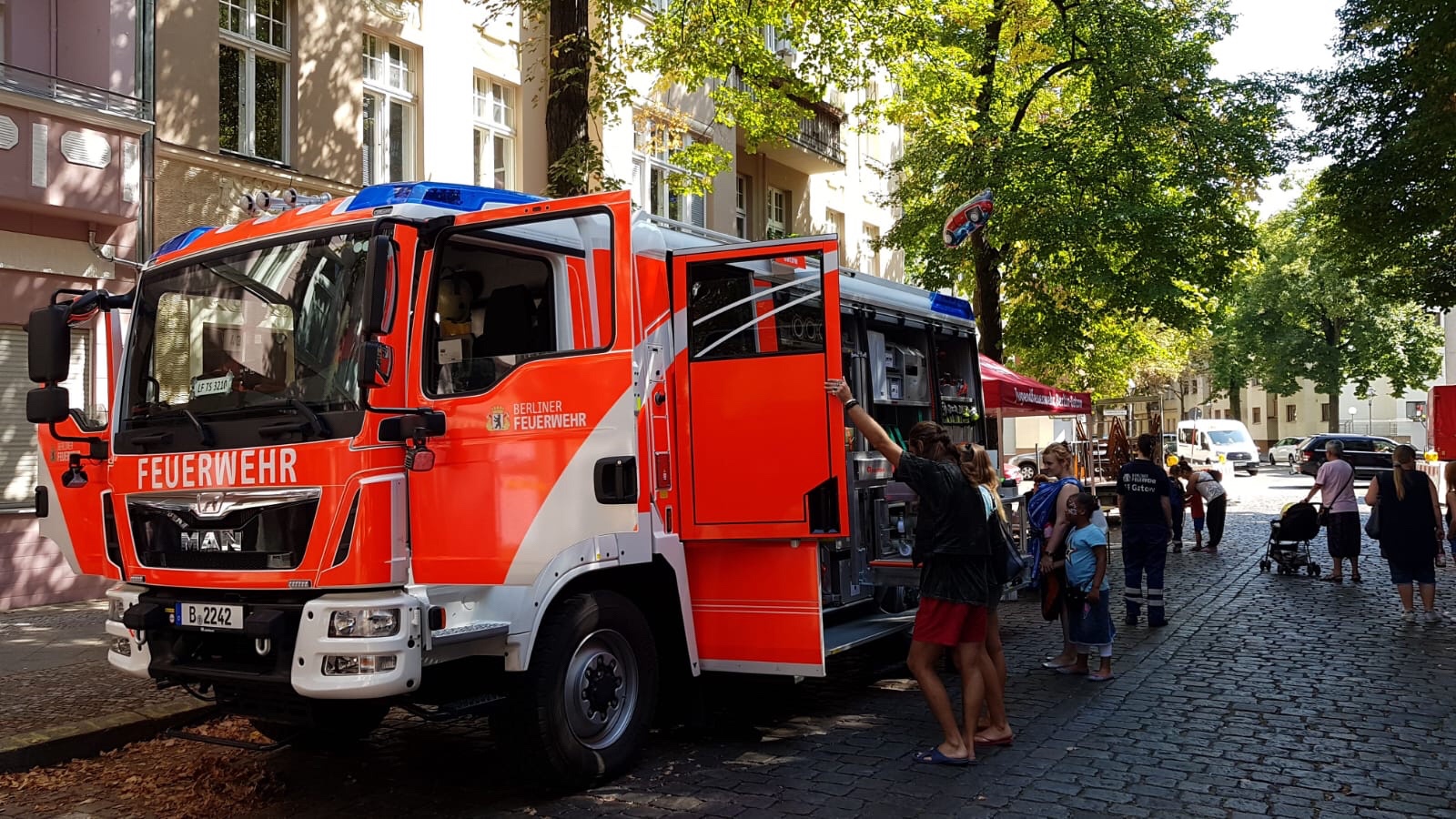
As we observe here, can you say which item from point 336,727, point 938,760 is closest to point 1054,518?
point 938,760

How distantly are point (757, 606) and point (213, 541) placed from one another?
2.83 m

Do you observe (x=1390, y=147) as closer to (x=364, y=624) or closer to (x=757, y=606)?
(x=757, y=606)

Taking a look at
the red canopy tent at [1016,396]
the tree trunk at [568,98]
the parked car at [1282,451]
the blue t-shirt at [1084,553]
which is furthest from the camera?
the parked car at [1282,451]

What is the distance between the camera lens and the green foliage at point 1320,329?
177 ft

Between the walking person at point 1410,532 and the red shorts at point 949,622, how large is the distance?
700 cm

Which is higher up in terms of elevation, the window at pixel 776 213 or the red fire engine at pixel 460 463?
the window at pixel 776 213

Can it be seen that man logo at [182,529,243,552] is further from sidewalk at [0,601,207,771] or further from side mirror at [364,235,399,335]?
sidewalk at [0,601,207,771]

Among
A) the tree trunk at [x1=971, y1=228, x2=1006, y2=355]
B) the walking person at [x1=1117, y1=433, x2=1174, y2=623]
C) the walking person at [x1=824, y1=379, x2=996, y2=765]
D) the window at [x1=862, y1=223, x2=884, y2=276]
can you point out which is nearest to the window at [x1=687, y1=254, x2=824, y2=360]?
the walking person at [x1=824, y1=379, x2=996, y2=765]

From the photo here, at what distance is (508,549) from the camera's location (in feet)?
18.5

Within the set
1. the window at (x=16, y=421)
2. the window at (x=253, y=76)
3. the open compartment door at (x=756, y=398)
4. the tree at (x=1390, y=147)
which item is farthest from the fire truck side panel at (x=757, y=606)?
the tree at (x=1390, y=147)

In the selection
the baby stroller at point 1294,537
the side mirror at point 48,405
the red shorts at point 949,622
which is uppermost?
the side mirror at point 48,405

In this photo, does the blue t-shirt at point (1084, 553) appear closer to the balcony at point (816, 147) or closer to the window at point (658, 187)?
the window at point (658, 187)

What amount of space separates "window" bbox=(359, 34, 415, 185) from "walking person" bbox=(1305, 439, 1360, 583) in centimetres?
1237

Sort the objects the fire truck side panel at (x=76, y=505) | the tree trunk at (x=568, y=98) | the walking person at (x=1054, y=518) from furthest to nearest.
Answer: the tree trunk at (x=568, y=98)
the walking person at (x=1054, y=518)
the fire truck side panel at (x=76, y=505)
